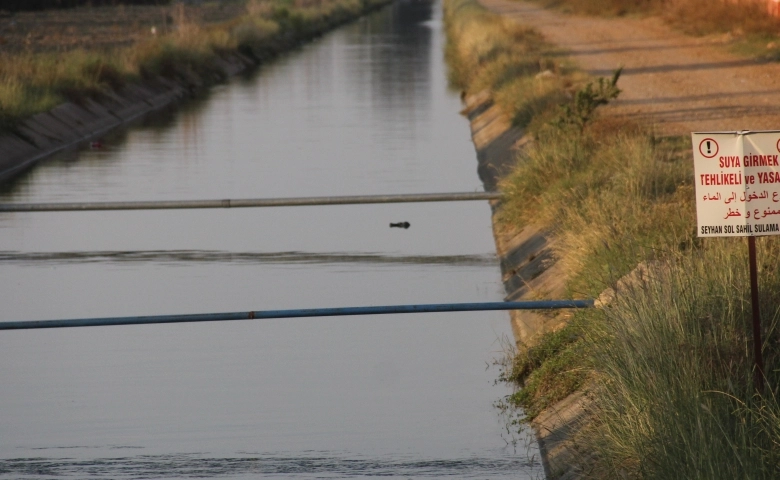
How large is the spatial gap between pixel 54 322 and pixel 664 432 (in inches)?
169

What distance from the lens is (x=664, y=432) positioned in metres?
5.47

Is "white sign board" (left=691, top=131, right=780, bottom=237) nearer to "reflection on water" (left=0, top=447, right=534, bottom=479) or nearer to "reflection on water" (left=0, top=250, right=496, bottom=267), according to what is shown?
"reflection on water" (left=0, top=447, right=534, bottom=479)

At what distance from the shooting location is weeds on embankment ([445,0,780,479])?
17.8 feet

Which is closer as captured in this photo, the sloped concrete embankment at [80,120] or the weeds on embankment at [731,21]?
the sloped concrete embankment at [80,120]

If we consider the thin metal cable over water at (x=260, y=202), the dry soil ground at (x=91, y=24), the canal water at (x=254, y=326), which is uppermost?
the dry soil ground at (x=91, y=24)

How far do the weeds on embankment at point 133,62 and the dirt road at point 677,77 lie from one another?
9.88m

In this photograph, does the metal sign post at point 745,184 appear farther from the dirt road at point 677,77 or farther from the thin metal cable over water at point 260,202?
the dirt road at point 677,77

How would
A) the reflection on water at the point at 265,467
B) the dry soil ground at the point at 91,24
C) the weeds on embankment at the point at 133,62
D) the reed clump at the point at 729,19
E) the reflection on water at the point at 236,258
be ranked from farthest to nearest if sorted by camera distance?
1. the dry soil ground at the point at 91,24
2. the reed clump at the point at 729,19
3. the weeds on embankment at the point at 133,62
4. the reflection on water at the point at 236,258
5. the reflection on water at the point at 265,467

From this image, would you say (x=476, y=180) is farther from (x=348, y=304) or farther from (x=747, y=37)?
(x=747, y=37)

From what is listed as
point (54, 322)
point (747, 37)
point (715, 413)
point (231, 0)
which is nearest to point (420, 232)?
point (54, 322)

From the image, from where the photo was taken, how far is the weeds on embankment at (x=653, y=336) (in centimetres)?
542

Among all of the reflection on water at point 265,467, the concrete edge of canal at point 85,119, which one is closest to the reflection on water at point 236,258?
the concrete edge of canal at point 85,119

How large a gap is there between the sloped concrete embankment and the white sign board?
1535 cm

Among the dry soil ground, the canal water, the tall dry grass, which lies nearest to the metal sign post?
the canal water
